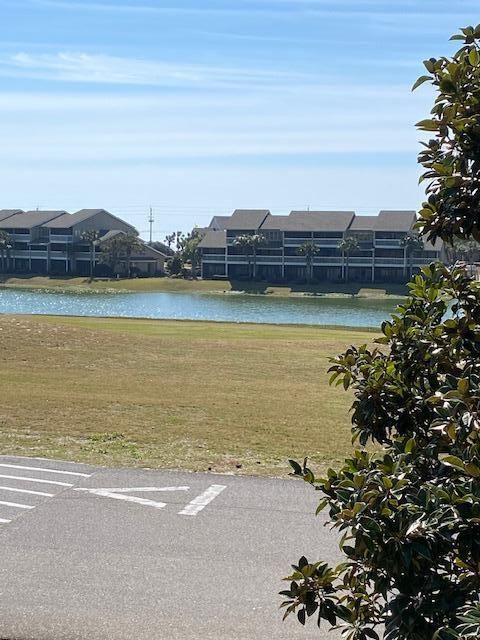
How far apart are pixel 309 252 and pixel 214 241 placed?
63.7 ft

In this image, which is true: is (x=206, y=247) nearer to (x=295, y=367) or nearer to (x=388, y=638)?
(x=295, y=367)

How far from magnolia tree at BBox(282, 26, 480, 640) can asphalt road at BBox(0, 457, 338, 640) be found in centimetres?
392

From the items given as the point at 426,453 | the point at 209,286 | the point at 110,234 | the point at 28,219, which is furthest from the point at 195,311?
the point at 28,219

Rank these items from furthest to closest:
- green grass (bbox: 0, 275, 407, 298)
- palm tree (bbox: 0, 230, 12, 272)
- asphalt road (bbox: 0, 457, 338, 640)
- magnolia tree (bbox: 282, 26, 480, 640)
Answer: palm tree (bbox: 0, 230, 12, 272)
green grass (bbox: 0, 275, 407, 298)
asphalt road (bbox: 0, 457, 338, 640)
magnolia tree (bbox: 282, 26, 480, 640)

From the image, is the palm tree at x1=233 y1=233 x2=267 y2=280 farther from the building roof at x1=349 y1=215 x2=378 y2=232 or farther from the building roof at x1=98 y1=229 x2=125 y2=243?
the building roof at x1=98 y1=229 x2=125 y2=243

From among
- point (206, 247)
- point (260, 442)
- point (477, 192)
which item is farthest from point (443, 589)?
point (206, 247)

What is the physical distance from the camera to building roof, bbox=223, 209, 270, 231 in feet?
446

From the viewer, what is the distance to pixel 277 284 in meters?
126

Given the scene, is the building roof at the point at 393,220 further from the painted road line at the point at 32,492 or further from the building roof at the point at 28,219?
the painted road line at the point at 32,492

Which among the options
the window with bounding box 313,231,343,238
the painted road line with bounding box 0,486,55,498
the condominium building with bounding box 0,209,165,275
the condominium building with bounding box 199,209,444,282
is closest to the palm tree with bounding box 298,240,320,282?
the condominium building with bounding box 199,209,444,282

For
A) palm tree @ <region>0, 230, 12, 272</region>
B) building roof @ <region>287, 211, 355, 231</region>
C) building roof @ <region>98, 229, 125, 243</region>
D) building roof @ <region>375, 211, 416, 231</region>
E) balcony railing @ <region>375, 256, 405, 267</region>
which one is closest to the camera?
balcony railing @ <region>375, 256, 405, 267</region>

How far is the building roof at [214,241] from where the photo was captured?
13538cm

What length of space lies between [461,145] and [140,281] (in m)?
122

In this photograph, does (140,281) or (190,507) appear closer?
(190,507)
